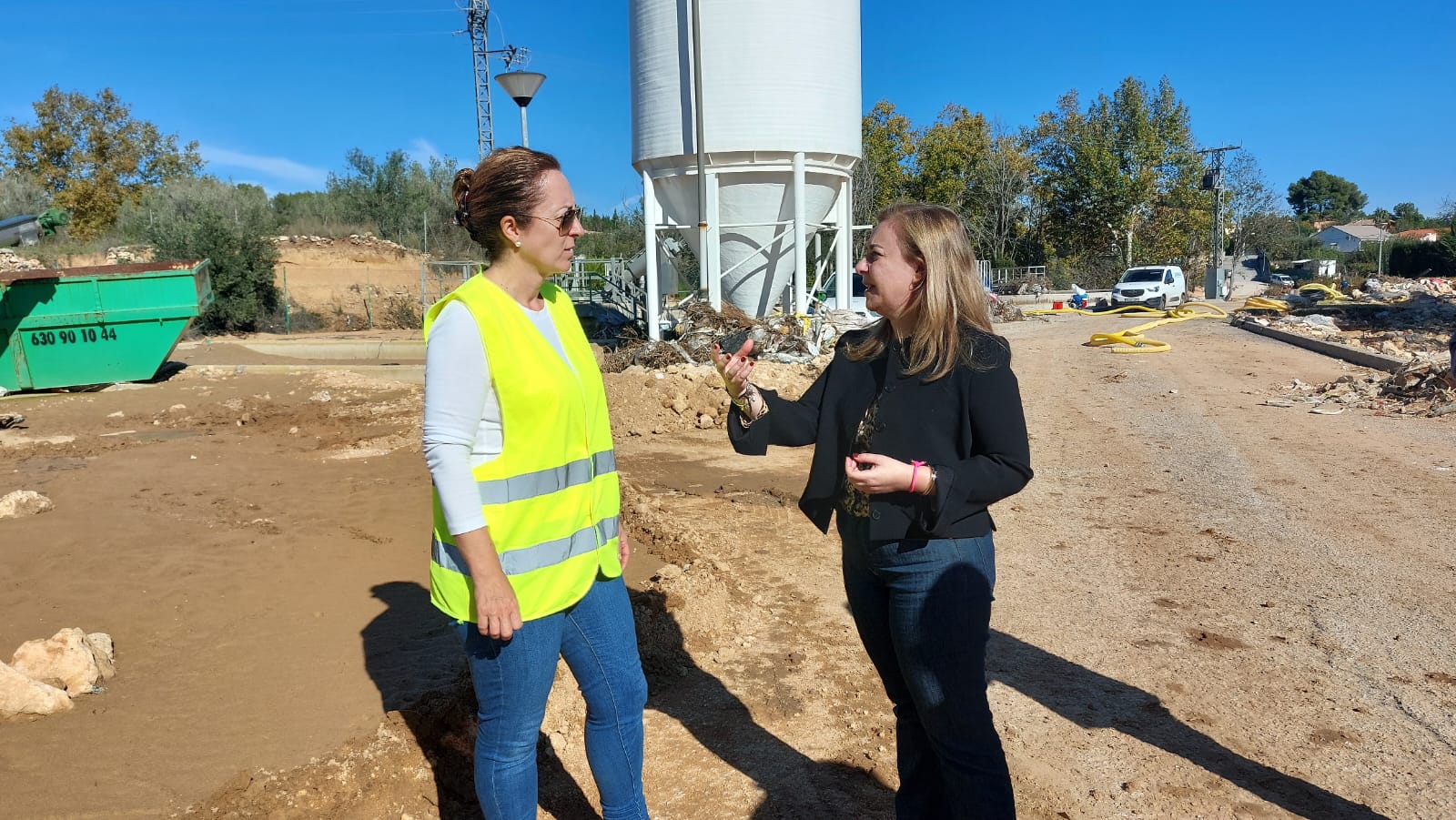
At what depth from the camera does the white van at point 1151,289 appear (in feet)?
94.5

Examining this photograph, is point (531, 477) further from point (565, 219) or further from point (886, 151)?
point (886, 151)

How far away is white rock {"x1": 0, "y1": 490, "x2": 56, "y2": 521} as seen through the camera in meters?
6.50

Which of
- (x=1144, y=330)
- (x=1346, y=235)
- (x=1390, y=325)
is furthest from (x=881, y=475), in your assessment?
(x=1346, y=235)

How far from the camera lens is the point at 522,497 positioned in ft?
7.07

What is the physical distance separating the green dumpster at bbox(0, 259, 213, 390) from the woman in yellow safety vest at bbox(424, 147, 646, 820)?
1411 cm

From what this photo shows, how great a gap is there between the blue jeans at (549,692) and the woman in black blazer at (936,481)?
0.62 metres

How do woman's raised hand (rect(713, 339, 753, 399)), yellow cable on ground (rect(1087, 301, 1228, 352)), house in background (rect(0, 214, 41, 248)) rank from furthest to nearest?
1. yellow cable on ground (rect(1087, 301, 1228, 352))
2. house in background (rect(0, 214, 41, 248))
3. woman's raised hand (rect(713, 339, 753, 399))

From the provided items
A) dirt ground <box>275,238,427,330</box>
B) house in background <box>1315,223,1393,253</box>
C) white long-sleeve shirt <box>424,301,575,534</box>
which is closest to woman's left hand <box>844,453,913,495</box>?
white long-sleeve shirt <box>424,301,575,534</box>

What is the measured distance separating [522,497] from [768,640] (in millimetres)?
2507

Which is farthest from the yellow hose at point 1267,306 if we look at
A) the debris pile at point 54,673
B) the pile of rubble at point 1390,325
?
the debris pile at point 54,673

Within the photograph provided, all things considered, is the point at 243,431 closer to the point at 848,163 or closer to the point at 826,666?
the point at 826,666

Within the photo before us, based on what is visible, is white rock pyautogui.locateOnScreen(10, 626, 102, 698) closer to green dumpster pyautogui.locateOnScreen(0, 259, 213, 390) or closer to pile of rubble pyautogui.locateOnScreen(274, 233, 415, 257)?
green dumpster pyautogui.locateOnScreen(0, 259, 213, 390)

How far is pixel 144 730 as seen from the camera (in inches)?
140

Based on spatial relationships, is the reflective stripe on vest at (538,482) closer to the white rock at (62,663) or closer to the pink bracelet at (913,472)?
the pink bracelet at (913,472)
